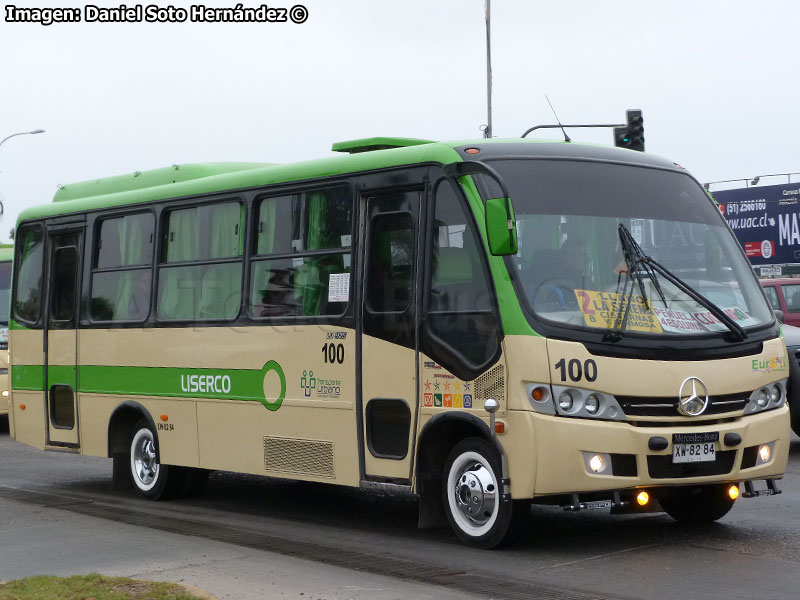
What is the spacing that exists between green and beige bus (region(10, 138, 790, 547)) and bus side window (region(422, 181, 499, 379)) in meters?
0.02

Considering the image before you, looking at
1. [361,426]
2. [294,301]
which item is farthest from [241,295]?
[361,426]

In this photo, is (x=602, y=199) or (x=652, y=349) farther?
(x=602, y=199)

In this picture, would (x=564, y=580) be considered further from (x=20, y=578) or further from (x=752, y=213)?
(x=752, y=213)

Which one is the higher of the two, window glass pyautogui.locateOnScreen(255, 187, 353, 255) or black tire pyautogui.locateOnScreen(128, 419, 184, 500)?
window glass pyautogui.locateOnScreen(255, 187, 353, 255)

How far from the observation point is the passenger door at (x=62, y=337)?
14227mm

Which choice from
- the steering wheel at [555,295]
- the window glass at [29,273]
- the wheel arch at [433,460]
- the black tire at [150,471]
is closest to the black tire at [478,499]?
the wheel arch at [433,460]

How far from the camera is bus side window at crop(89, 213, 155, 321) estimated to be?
43.6ft

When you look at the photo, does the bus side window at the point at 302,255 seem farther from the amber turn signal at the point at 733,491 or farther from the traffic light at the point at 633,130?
the traffic light at the point at 633,130

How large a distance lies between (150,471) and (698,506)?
5.61 meters

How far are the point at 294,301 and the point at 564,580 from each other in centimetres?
394

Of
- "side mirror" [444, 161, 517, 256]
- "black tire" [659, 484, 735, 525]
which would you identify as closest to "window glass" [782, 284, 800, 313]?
"black tire" [659, 484, 735, 525]

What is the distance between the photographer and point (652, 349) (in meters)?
9.04

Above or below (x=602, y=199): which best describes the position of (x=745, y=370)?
below

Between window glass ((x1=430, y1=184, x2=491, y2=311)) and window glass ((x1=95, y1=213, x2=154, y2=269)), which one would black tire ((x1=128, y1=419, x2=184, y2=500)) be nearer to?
window glass ((x1=95, y1=213, x2=154, y2=269))
